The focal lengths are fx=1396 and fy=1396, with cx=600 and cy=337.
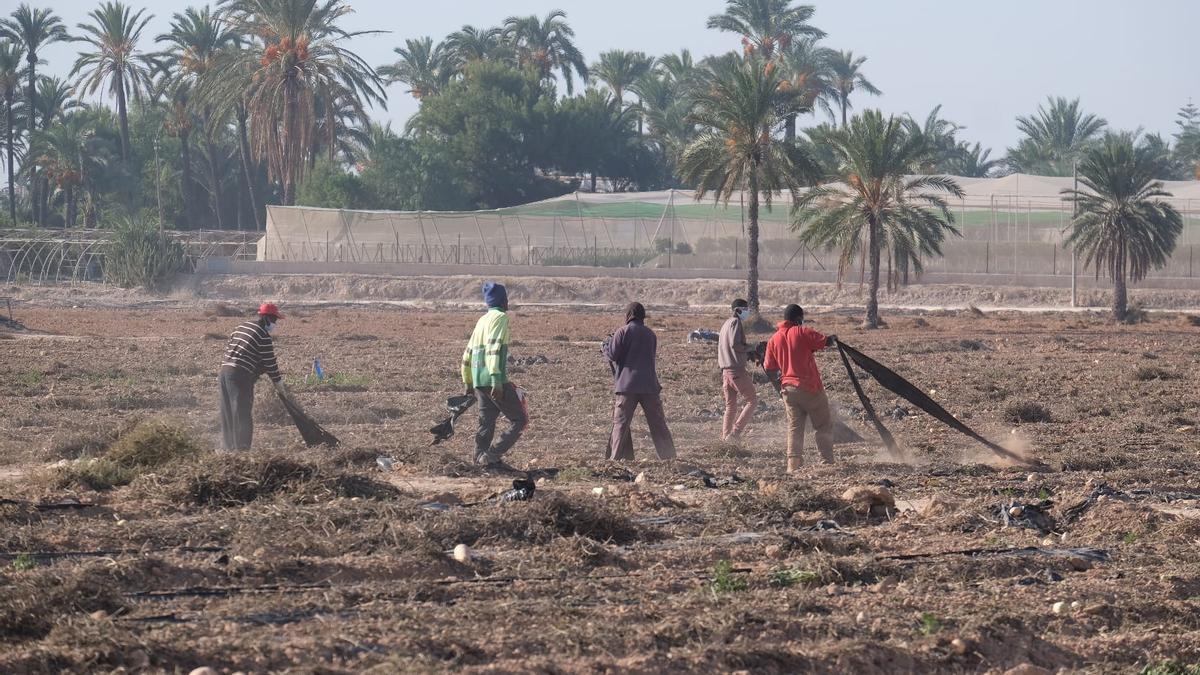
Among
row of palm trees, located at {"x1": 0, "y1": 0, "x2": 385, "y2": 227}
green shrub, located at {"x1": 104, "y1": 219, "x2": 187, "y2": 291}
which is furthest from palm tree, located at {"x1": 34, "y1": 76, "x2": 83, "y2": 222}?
green shrub, located at {"x1": 104, "y1": 219, "x2": 187, "y2": 291}

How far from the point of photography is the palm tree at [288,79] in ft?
169

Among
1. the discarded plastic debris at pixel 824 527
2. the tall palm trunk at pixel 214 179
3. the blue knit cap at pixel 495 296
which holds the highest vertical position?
the tall palm trunk at pixel 214 179

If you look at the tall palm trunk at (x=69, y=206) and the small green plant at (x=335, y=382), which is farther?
the tall palm trunk at (x=69, y=206)

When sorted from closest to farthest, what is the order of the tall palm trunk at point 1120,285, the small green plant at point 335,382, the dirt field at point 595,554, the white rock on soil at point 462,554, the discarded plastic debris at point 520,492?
the dirt field at point 595,554 → the white rock on soil at point 462,554 → the discarded plastic debris at point 520,492 → the small green plant at point 335,382 → the tall palm trunk at point 1120,285

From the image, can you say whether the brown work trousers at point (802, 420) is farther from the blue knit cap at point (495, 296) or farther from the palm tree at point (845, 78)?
the palm tree at point (845, 78)

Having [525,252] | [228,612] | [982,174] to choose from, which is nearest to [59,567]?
[228,612]

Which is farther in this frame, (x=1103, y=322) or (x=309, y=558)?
(x=1103, y=322)

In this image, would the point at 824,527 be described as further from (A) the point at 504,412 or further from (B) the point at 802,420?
(A) the point at 504,412

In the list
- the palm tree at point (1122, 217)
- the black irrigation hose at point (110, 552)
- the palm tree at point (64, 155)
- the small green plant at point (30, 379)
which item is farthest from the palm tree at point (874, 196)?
the palm tree at point (64, 155)

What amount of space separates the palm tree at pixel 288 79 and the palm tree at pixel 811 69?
2848 cm

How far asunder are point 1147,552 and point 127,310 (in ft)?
124

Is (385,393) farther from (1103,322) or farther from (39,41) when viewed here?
(39,41)

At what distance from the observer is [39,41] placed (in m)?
70.1

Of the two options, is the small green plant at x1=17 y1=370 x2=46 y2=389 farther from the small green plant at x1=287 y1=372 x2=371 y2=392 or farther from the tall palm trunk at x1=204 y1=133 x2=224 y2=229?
the tall palm trunk at x1=204 y1=133 x2=224 y2=229
